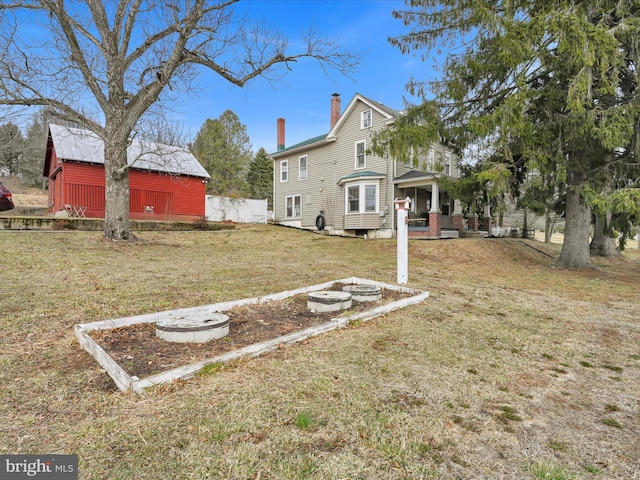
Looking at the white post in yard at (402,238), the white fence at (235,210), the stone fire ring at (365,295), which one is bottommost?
the stone fire ring at (365,295)

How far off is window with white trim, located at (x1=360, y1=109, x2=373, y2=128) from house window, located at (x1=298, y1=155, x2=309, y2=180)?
468 centimetres

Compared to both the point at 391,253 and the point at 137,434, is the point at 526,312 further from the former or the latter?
the point at 391,253

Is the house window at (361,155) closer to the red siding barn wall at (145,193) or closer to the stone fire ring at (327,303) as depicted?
the red siding barn wall at (145,193)

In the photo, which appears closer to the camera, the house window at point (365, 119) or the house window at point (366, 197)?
the house window at point (366, 197)

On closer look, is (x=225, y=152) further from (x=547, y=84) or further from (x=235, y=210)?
(x=547, y=84)

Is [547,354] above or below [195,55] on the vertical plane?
below

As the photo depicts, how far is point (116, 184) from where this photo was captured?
10.1 metres

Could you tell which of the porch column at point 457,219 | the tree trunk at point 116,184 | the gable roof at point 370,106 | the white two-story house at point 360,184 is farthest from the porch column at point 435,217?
the tree trunk at point 116,184

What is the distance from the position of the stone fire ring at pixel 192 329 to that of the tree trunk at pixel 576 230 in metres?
10.9

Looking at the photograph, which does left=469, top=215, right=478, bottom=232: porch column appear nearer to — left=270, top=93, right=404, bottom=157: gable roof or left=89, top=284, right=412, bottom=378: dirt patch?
left=270, top=93, right=404, bottom=157: gable roof

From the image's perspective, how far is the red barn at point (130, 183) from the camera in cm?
1745

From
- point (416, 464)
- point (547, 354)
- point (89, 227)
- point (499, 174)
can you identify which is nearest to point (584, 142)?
point (499, 174)

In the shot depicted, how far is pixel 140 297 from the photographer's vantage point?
17.3 ft

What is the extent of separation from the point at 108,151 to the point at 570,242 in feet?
45.7
